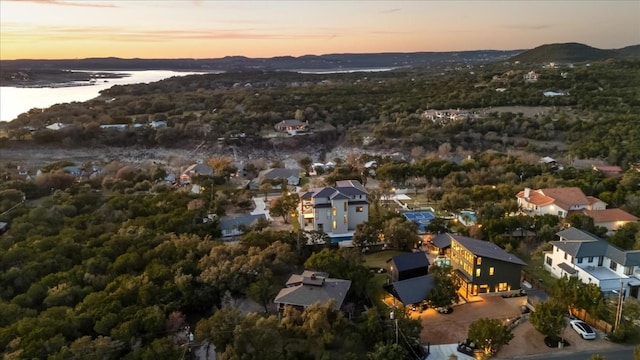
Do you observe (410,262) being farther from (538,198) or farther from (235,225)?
(538,198)

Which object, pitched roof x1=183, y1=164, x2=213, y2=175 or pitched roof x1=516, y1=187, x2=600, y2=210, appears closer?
pitched roof x1=516, y1=187, x2=600, y2=210

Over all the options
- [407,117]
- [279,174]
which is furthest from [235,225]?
[407,117]

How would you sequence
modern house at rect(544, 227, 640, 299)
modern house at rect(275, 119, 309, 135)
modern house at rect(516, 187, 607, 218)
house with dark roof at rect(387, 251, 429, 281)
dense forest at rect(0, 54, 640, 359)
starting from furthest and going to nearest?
modern house at rect(275, 119, 309, 135)
modern house at rect(516, 187, 607, 218)
house with dark roof at rect(387, 251, 429, 281)
modern house at rect(544, 227, 640, 299)
dense forest at rect(0, 54, 640, 359)

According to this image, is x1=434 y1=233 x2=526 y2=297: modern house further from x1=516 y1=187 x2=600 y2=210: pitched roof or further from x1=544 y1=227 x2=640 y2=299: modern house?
x1=516 y1=187 x2=600 y2=210: pitched roof

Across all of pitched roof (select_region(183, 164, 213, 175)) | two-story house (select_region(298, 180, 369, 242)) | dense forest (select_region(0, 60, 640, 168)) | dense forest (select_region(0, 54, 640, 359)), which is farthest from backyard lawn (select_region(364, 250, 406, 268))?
dense forest (select_region(0, 60, 640, 168))

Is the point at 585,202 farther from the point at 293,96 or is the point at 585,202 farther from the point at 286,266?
the point at 293,96

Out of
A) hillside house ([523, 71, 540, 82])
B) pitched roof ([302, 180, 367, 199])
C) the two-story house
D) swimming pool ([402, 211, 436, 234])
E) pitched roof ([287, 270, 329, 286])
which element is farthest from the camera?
hillside house ([523, 71, 540, 82])

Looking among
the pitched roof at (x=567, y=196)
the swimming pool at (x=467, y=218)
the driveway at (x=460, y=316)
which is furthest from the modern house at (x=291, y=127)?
the driveway at (x=460, y=316)
